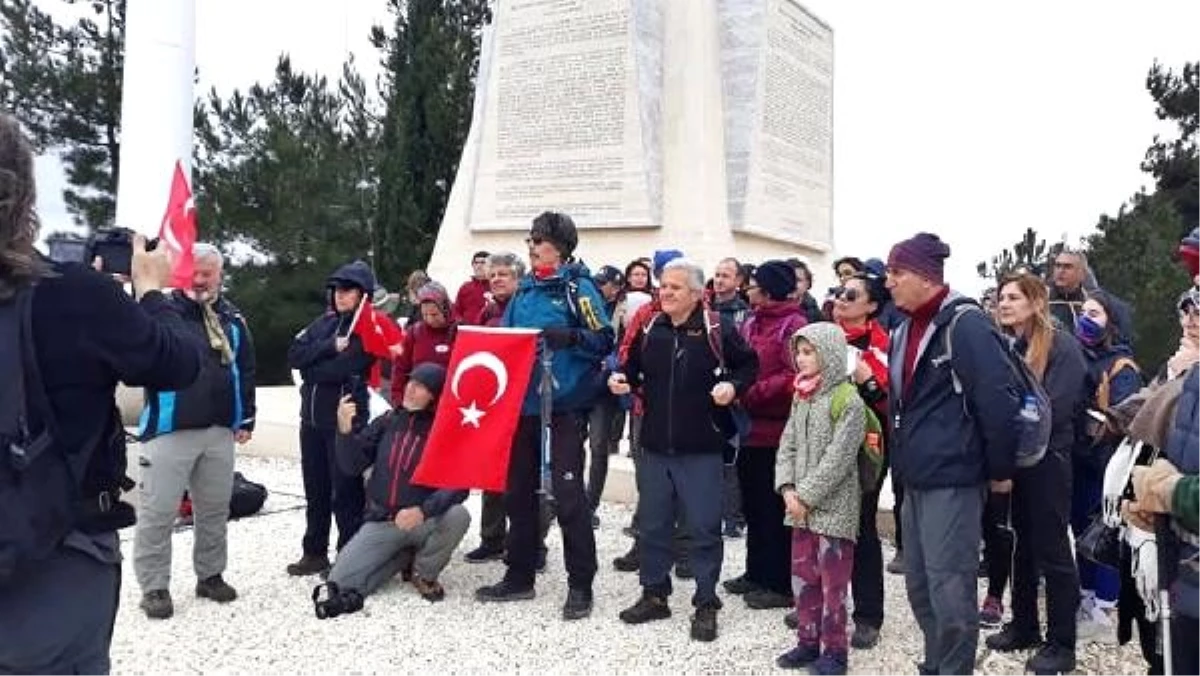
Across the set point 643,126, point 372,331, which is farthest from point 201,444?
point 643,126

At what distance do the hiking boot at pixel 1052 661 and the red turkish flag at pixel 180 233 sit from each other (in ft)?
13.8

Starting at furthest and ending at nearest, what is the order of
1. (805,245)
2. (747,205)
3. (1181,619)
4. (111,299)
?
(805,245) < (747,205) < (1181,619) < (111,299)

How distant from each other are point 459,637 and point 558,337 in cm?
150

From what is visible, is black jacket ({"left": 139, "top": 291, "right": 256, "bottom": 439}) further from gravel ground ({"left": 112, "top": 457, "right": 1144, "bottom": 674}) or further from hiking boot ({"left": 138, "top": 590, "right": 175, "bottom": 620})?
gravel ground ({"left": 112, "top": 457, "right": 1144, "bottom": 674})

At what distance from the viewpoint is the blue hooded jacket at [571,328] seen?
484cm

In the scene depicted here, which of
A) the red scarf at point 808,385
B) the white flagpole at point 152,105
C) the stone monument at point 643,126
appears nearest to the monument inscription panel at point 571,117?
the stone monument at point 643,126

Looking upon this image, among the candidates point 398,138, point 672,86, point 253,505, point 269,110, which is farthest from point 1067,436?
point 269,110

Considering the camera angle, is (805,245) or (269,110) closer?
(805,245)

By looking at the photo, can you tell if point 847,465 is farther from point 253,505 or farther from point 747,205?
point 747,205

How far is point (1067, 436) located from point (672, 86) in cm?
699

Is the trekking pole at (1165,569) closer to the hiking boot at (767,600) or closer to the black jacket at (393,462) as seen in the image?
the hiking boot at (767,600)

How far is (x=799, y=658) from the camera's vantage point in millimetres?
4082

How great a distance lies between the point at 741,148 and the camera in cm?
1032

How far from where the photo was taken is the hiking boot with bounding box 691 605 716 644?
435 centimetres
